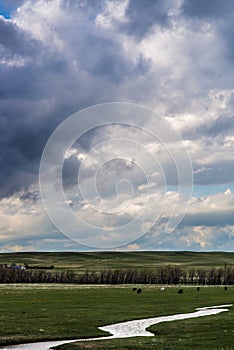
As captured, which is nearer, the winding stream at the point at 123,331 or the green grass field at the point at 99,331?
the green grass field at the point at 99,331

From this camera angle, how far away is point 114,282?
197 m

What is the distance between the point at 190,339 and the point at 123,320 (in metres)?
17.9

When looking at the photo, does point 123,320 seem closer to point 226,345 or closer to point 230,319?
point 230,319

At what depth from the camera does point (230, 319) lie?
53.8 metres

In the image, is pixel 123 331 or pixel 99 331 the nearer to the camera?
pixel 99 331

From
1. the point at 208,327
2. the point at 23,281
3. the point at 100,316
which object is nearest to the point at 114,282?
the point at 23,281

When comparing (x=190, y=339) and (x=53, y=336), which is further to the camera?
(x=53, y=336)

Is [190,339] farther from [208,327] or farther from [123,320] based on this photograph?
[123,320]

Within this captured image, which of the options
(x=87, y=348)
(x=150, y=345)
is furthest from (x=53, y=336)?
(x=150, y=345)

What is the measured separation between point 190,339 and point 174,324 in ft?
38.1

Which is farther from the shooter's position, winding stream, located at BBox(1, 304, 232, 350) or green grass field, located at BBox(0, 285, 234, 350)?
winding stream, located at BBox(1, 304, 232, 350)

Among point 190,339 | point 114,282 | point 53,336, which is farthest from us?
point 114,282

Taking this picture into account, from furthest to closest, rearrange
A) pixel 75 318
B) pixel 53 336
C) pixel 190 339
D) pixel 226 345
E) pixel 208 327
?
pixel 75 318
pixel 208 327
pixel 53 336
pixel 190 339
pixel 226 345

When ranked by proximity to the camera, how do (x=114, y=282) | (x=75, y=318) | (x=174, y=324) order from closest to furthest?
(x=174, y=324)
(x=75, y=318)
(x=114, y=282)
